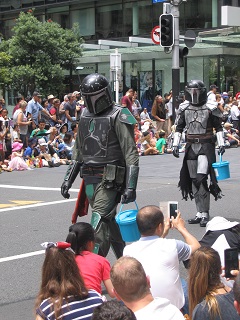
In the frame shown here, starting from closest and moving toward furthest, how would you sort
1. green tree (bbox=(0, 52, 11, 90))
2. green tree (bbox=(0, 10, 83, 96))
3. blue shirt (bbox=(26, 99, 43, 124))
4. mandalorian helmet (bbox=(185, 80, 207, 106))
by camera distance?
mandalorian helmet (bbox=(185, 80, 207, 106)) → blue shirt (bbox=(26, 99, 43, 124)) → green tree (bbox=(0, 52, 11, 90)) → green tree (bbox=(0, 10, 83, 96))

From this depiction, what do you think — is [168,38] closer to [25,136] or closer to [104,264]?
[25,136]

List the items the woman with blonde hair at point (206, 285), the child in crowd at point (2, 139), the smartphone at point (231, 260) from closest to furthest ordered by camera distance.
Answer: the woman with blonde hair at point (206, 285), the smartphone at point (231, 260), the child in crowd at point (2, 139)

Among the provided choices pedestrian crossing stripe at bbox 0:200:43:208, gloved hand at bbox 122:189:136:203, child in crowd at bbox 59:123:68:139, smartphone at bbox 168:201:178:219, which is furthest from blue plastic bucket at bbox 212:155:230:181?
child in crowd at bbox 59:123:68:139

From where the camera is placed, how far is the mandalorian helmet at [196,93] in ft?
35.1

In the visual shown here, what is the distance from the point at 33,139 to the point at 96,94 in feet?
41.2

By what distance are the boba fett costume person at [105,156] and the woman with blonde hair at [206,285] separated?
8.13 feet

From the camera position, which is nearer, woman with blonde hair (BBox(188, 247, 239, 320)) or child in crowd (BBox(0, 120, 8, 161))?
woman with blonde hair (BBox(188, 247, 239, 320))

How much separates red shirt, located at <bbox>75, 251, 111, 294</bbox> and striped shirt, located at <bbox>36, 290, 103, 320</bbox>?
837 mm

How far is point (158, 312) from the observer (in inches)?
172

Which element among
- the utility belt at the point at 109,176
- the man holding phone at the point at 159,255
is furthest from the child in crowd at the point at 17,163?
the man holding phone at the point at 159,255

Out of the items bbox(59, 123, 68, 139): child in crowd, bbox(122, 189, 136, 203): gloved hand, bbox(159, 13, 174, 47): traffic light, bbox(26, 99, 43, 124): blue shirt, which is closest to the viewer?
bbox(122, 189, 136, 203): gloved hand

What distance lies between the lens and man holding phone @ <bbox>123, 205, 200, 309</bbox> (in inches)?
224

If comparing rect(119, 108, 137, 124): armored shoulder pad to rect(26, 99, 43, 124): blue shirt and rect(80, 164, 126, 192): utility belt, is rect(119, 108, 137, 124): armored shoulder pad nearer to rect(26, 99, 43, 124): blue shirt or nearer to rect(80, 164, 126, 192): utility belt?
rect(80, 164, 126, 192): utility belt

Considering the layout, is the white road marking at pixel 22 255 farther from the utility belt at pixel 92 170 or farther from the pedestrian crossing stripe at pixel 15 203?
the pedestrian crossing stripe at pixel 15 203
